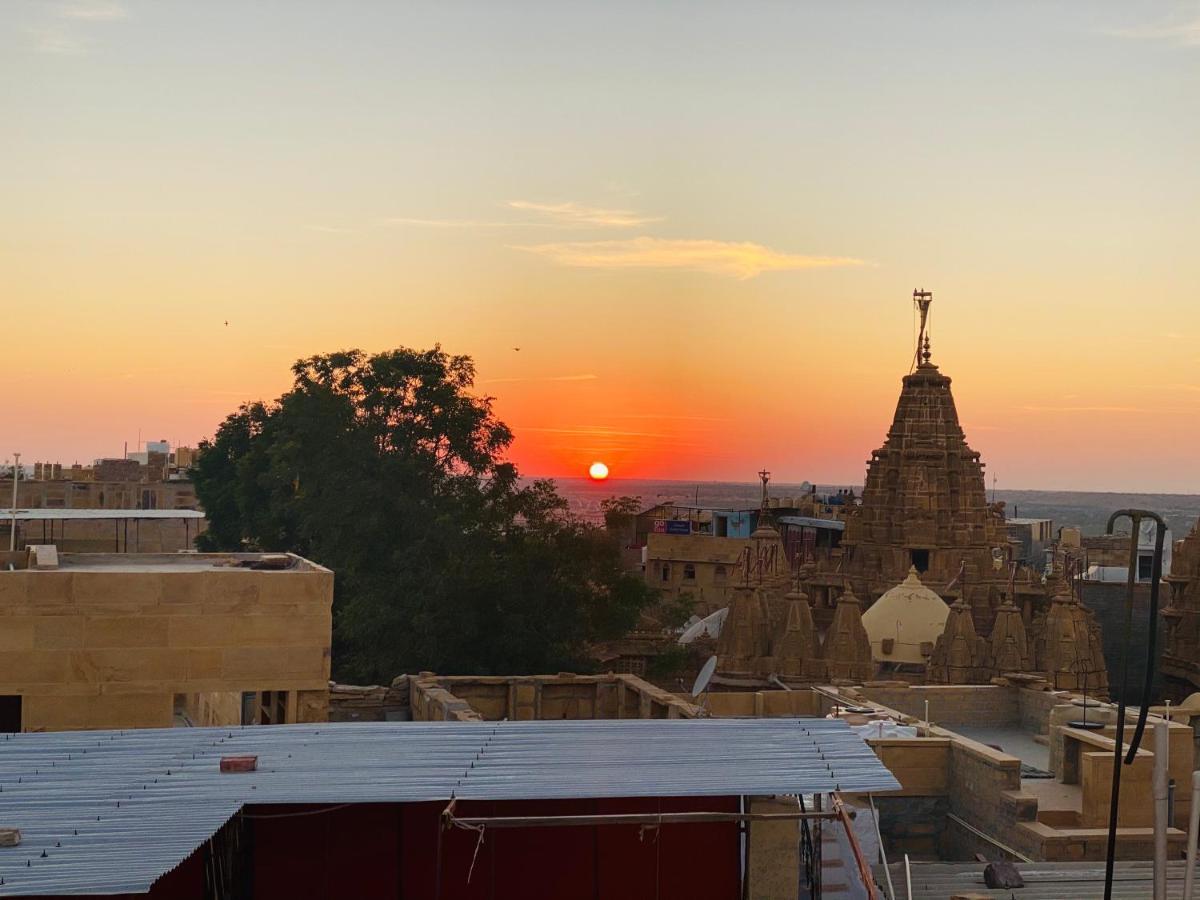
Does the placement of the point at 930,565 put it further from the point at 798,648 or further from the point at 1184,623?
the point at 798,648

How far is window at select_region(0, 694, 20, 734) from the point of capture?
67.8 feet

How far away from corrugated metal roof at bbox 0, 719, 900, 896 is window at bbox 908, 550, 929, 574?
44.8 metres

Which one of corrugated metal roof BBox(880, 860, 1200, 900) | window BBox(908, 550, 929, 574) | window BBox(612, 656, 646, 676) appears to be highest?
window BBox(908, 550, 929, 574)

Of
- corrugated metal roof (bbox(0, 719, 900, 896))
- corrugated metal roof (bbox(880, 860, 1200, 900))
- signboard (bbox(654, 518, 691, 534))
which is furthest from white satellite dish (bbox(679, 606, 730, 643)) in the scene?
corrugated metal roof (bbox(0, 719, 900, 896))

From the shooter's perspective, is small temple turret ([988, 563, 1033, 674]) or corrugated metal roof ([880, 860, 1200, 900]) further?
small temple turret ([988, 563, 1033, 674])

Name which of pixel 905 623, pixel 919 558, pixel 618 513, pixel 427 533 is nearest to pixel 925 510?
pixel 919 558

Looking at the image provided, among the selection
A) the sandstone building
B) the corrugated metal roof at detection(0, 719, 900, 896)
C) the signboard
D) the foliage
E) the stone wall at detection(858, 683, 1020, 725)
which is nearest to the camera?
the corrugated metal roof at detection(0, 719, 900, 896)

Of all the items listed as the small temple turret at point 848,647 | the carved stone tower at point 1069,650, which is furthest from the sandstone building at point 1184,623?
the small temple turret at point 848,647

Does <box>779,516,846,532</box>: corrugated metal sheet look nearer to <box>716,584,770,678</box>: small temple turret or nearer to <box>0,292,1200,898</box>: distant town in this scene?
<box>0,292,1200,898</box>: distant town

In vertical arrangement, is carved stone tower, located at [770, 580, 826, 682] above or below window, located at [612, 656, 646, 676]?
above

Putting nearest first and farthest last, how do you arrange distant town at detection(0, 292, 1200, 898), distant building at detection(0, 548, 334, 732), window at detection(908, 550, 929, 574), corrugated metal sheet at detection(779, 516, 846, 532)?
distant town at detection(0, 292, 1200, 898), distant building at detection(0, 548, 334, 732), window at detection(908, 550, 929, 574), corrugated metal sheet at detection(779, 516, 846, 532)

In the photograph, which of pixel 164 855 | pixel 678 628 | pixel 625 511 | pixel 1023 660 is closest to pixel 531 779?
pixel 164 855

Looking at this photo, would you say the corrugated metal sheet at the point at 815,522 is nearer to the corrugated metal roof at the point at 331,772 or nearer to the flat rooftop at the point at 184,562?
the flat rooftop at the point at 184,562

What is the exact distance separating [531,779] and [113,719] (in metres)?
10.6
